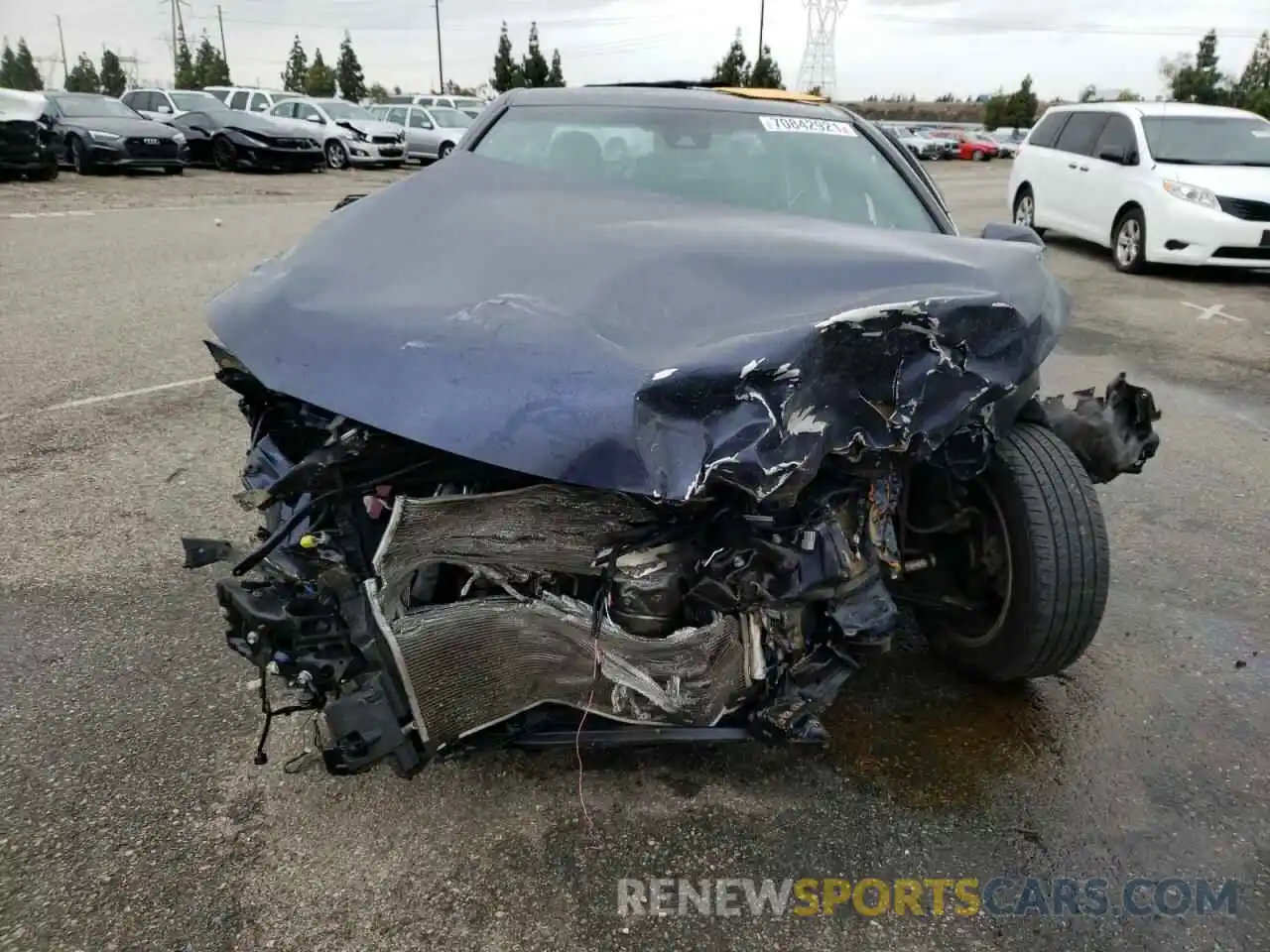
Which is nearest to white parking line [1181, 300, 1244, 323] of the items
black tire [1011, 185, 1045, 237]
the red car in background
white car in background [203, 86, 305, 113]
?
black tire [1011, 185, 1045, 237]

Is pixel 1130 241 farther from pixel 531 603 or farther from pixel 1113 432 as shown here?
pixel 531 603

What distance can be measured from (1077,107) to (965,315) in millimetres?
12008

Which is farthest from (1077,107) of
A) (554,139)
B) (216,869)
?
(216,869)

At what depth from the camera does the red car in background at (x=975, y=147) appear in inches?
1679

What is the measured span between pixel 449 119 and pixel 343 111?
2683mm

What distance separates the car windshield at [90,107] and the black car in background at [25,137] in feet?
5.57

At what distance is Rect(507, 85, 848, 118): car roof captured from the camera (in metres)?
3.77

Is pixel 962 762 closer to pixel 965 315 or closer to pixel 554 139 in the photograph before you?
pixel 965 315

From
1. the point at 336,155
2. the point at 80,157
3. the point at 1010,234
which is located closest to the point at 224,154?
the point at 336,155

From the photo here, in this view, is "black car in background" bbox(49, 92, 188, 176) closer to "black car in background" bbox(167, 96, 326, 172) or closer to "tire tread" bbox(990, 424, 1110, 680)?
"black car in background" bbox(167, 96, 326, 172)

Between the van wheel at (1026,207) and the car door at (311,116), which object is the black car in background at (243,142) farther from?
the van wheel at (1026,207)

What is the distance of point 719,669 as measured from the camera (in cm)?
222

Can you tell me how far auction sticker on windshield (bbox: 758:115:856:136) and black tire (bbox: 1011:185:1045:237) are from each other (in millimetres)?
9901

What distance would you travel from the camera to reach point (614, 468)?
1.79 metres
